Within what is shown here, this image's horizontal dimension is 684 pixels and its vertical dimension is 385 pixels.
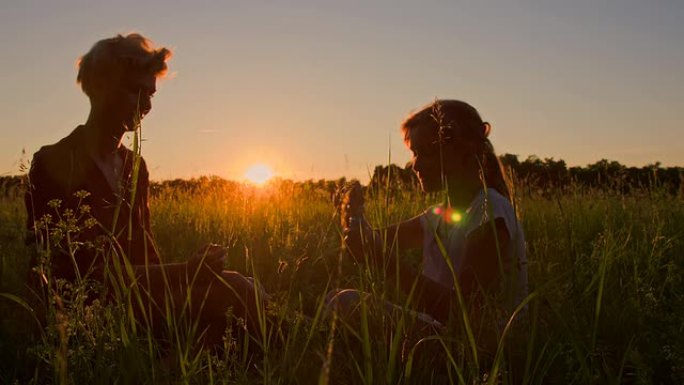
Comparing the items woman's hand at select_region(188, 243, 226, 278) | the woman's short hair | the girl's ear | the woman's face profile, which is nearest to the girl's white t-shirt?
the girl's ear

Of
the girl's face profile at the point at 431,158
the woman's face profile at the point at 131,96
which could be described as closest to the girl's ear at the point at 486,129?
the girl's face profile at the point at 431,158

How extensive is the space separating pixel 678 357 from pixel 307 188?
7.82m

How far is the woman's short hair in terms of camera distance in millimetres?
3031

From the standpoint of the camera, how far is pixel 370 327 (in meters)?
2.04

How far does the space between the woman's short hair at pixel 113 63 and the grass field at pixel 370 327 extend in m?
0.87

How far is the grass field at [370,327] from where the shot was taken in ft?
4.68

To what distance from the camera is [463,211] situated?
296 cm

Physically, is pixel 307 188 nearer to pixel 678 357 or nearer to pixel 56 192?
pixel 56 192

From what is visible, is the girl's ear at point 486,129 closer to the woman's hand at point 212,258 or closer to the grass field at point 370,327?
the grass field at point 370,327

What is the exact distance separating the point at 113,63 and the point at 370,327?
2009 millimetres

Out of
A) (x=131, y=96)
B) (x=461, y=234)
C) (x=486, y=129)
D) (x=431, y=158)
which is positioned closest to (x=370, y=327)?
(x=461, y=234)

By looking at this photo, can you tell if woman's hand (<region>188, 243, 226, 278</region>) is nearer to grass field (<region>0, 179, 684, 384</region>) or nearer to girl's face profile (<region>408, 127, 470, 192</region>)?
grass field (<region>0, 179, 684, 384</region>)

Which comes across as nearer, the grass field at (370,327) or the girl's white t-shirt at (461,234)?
the grass field at (370,327)

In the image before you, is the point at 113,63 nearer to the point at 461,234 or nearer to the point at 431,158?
the point at 431,158
